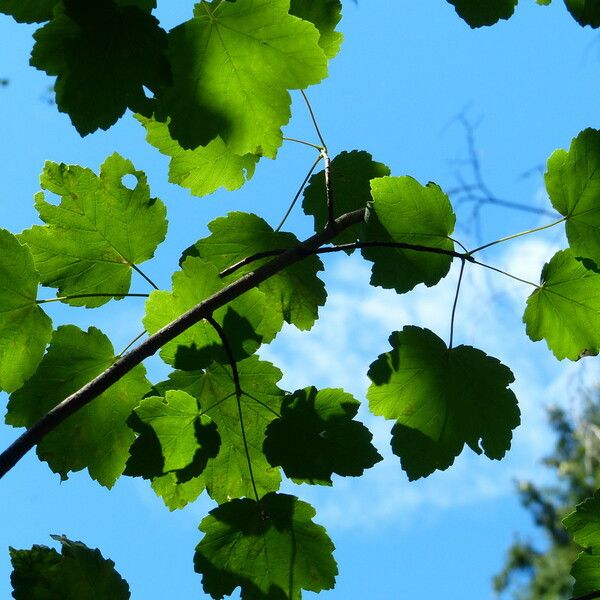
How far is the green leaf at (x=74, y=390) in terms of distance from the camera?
1.33m

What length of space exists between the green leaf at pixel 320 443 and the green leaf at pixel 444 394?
0.46ft

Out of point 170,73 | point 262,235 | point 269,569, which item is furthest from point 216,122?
point 269,569

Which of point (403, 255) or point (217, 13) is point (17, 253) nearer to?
point (217, 13)

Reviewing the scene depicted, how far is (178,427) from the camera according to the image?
1.25 meters

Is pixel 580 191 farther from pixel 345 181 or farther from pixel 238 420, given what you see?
pixel 238 420

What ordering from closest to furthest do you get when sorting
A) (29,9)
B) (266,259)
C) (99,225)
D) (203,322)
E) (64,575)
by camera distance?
(64,575), (29,9), (203,322), (99,225), (266,259)

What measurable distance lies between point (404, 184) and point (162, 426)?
0.58 m

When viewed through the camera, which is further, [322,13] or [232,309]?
[322,13]

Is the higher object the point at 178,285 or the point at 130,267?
the point at 130,267

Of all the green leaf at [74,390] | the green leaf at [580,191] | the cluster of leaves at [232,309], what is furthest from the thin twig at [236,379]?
the green leaf at [580,191]

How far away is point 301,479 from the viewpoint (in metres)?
1.27

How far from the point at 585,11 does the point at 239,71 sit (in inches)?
29.2

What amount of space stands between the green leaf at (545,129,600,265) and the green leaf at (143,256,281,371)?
59cm

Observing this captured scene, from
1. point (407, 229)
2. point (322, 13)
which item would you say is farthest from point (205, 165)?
point (407, 229)
